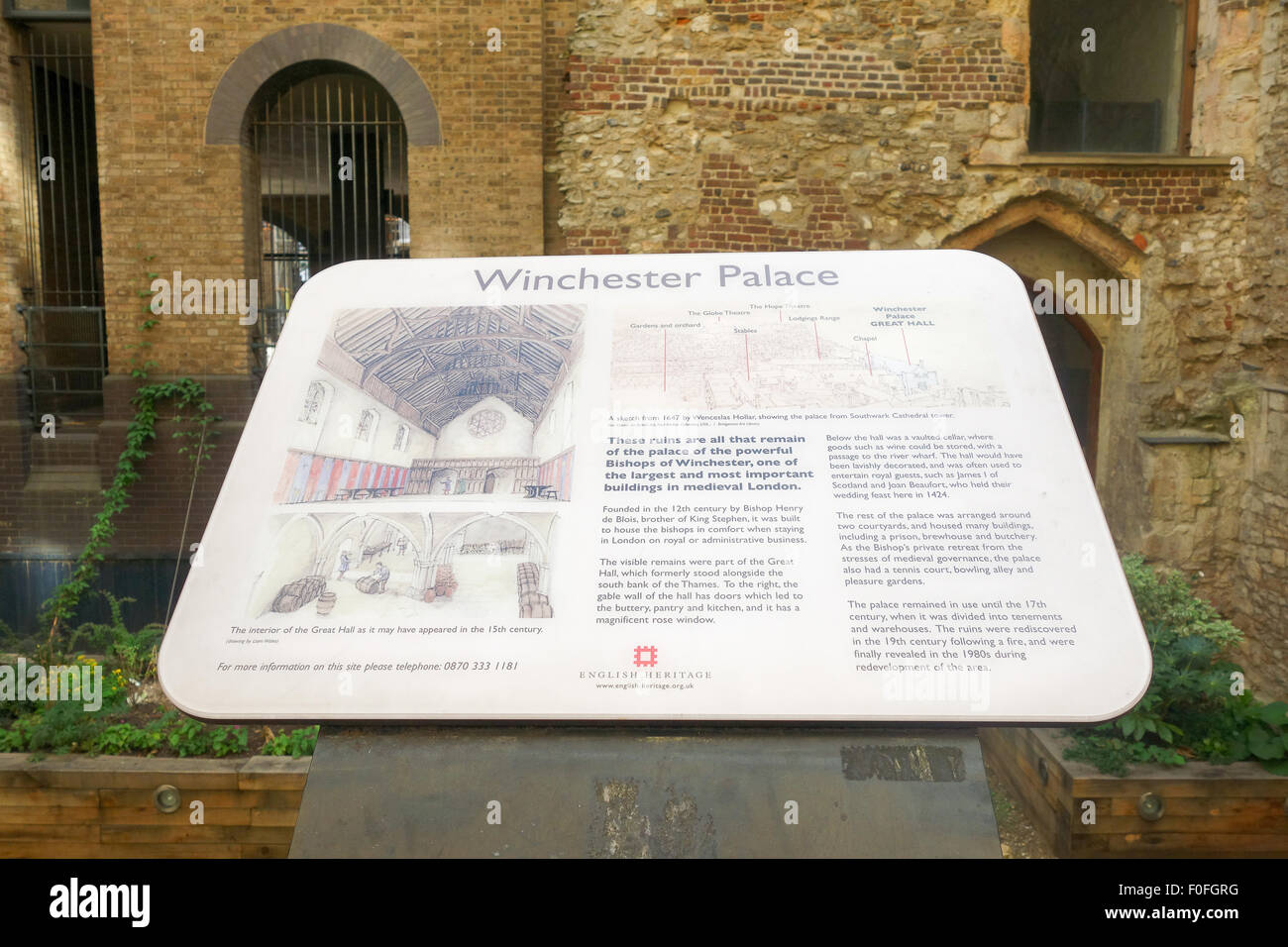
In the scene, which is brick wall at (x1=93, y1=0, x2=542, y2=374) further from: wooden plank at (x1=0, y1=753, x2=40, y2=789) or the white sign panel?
wooden plank at (x1=0, y1=753, x2=40, y2=789)

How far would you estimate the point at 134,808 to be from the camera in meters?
3.83

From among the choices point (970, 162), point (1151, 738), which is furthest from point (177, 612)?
point (970, 162)

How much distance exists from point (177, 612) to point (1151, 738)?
402 cm

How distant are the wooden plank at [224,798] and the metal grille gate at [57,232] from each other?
5.02 m

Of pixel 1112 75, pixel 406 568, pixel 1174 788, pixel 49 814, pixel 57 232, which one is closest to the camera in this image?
pixel 406 568

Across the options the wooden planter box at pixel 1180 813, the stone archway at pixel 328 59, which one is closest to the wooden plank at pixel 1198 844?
the wooden planter box at pixel 1180 813

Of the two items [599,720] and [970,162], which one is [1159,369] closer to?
[970,162]

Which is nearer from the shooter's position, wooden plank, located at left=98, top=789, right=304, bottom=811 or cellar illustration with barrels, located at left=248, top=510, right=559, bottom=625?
cellar illustration with barrels, located at left=248, top=510, right=559, bottom=625

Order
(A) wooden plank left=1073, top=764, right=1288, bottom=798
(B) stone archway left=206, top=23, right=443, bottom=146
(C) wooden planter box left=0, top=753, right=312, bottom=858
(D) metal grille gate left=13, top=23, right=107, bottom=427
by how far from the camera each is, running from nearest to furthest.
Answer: (A) wooden plank left=1073, top=764, right=1288, bottom=798 → (C) wooden planter box left=0, top=753, right=312, bottom=858 → (B) stone archway left=206, top=23, right=443, bottom=146 → (D) metal grille gate left=13, top=23, right=107, bottom=427

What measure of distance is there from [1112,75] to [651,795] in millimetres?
9148

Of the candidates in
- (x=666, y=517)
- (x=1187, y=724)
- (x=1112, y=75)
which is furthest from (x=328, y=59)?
(x=1187, y=724)

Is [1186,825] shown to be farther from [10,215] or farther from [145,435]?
[10,215]

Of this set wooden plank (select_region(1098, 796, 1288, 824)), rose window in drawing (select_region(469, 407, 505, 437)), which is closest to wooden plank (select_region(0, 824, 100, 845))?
rose window in drawing (select_region(469, 407, 505, 437))

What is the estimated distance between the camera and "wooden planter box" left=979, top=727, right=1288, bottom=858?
3.71 metres
